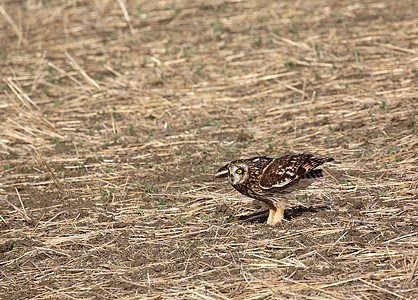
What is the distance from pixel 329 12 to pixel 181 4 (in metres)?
3.92

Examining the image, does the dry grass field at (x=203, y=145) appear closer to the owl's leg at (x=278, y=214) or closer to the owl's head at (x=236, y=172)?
the owl's leg at (x=278, y=214)

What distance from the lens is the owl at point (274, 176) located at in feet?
17.6

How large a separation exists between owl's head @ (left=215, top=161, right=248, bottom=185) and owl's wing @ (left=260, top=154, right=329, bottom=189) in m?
0.19

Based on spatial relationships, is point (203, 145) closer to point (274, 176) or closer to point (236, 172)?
point (236, 172)

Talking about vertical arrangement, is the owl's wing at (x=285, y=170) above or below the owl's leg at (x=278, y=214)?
above

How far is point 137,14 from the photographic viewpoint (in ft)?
44.7

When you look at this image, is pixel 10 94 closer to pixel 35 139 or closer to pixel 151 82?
pixel 35 139

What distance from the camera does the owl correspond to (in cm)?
538

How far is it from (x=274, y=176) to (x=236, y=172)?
386mm

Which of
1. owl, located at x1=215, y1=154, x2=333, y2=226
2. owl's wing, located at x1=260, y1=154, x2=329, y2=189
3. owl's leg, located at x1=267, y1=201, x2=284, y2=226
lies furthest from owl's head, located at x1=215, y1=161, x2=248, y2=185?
owl's leg, located at x1=267, y1=201, x2=284, y2=226

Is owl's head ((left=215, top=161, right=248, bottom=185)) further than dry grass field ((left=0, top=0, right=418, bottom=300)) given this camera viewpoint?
Yes

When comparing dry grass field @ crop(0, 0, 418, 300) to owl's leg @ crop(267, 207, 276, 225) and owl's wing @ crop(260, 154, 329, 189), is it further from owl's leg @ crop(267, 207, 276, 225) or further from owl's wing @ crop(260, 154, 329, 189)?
owl's wing @ crop(260, 154, 329, 189)

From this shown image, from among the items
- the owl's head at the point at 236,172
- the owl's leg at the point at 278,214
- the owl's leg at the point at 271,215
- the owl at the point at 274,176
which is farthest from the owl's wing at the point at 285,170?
the owl's leg at the point at 271,215

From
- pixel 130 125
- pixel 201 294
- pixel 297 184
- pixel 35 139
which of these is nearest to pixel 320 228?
pixel 297 184
